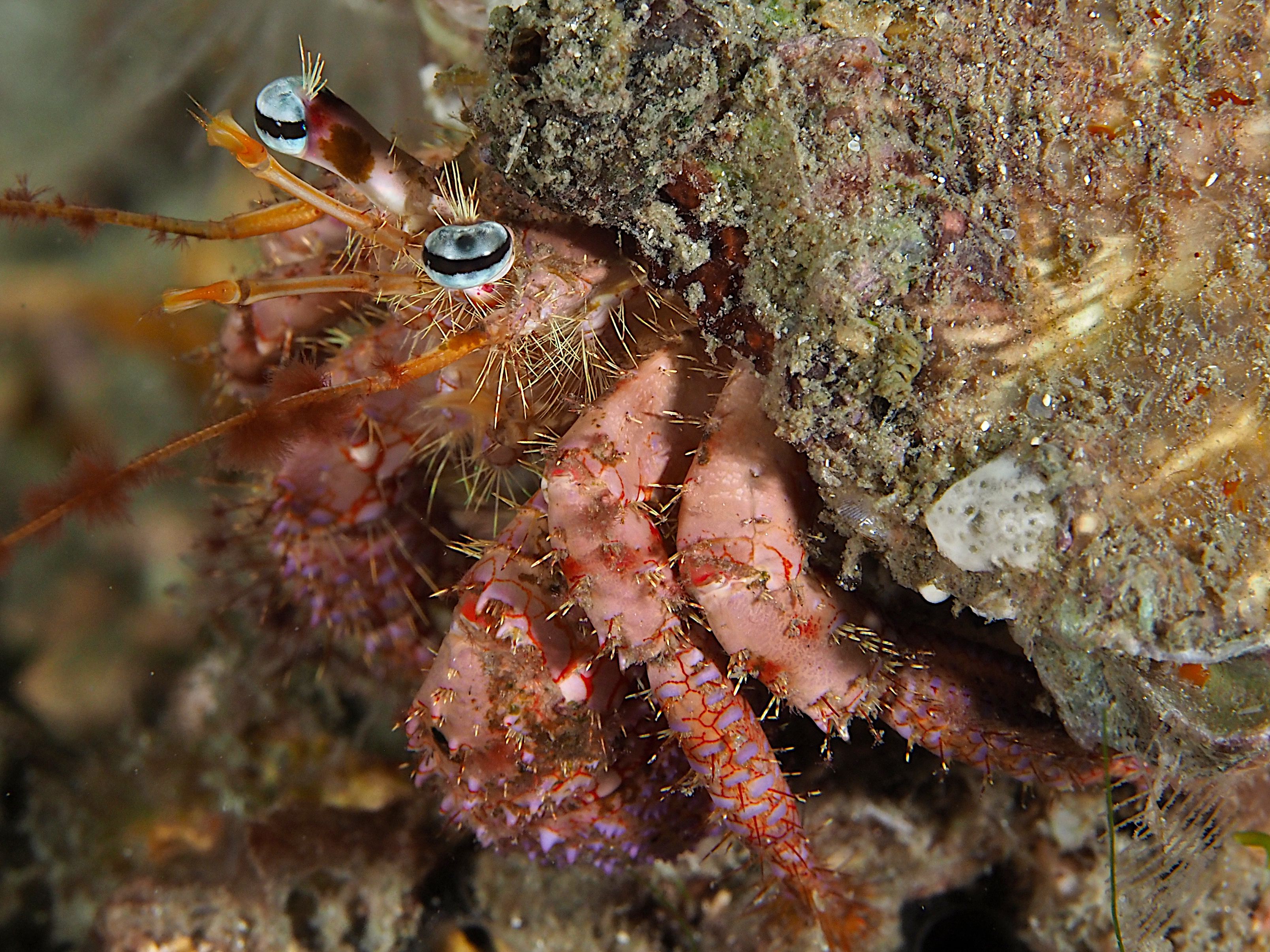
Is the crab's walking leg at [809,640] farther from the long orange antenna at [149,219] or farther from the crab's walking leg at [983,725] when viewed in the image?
the long orange antenna at [149,219]

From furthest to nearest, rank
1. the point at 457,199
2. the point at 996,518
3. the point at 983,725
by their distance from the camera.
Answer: the point at 983,725 < the point at 457,199 < the point at 996,518

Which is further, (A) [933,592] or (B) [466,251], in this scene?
(A) [933,592]

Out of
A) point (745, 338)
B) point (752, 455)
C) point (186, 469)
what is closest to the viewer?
point (745, 338)

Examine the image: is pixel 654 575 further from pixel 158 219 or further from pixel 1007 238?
pixel 158 219

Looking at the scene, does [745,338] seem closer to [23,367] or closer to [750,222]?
[750,222]

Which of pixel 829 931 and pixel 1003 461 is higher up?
pixel 1003 461

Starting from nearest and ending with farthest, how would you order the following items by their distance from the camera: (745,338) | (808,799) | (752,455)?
(745,338) → (752,455) → (808,799)

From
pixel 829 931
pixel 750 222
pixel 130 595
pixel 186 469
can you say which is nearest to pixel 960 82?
pixel 750 222

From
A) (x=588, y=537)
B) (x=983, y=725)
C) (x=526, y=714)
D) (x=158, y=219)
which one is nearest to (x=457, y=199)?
(x=158, y=219)
